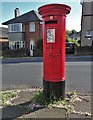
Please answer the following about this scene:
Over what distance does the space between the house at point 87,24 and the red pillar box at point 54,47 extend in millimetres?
27495

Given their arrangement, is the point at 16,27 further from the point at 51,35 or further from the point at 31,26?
the point at 51,35

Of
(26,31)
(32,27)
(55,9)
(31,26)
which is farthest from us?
(26,31)

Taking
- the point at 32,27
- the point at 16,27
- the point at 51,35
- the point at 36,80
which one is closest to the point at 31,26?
the point at 32,27

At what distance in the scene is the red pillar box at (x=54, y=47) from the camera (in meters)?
5.32

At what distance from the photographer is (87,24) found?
33.2m

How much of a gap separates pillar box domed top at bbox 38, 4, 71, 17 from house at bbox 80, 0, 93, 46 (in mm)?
27487

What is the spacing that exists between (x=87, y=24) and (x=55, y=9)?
29.1m

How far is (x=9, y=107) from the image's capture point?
509 cm

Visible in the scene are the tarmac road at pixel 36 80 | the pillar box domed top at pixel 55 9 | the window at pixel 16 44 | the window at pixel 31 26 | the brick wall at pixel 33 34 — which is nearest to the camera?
the pillar box domed top at pixel 55 9

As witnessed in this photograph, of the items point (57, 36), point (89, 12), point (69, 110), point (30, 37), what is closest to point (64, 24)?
point (57, 36)

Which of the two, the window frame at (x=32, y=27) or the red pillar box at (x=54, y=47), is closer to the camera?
the red pillar box at (x=54, y=47)

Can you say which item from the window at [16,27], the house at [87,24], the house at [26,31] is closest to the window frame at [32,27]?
the house at [26,31]

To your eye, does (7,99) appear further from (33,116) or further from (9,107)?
(33,116)

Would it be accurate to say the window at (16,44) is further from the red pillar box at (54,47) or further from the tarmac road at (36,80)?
the red pillar box at (54,47)
